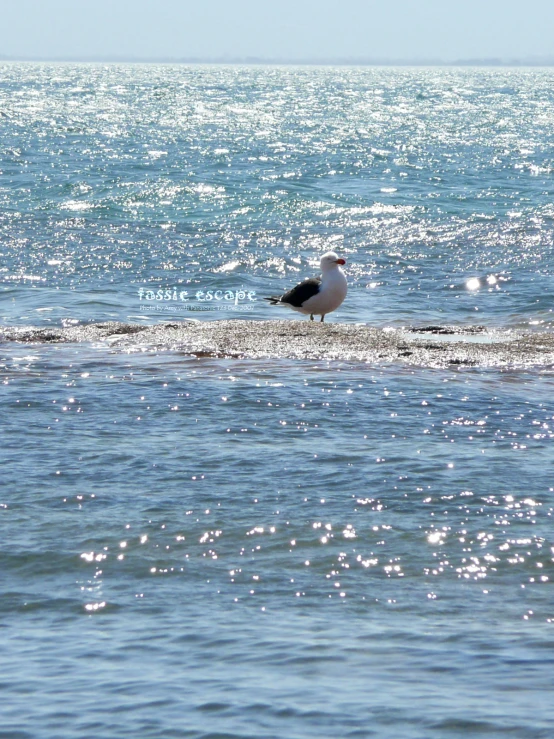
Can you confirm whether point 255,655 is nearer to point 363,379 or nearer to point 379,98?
point 363,379

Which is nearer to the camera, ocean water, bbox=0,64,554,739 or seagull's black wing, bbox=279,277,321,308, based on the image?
ocean water, bbox=0,64,554,739

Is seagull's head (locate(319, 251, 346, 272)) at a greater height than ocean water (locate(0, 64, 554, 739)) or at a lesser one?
greater

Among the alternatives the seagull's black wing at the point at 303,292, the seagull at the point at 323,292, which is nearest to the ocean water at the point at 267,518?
the seagull at the point at 323,292

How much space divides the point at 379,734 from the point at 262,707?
59 centimetres

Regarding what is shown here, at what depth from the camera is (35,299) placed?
17.4 m

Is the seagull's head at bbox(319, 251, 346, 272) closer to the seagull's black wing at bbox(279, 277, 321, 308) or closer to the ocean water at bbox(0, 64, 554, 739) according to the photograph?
the seagull's black wing at bbox(279, 277, 321, 308)

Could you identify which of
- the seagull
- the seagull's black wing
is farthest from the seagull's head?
the seagull's black wing

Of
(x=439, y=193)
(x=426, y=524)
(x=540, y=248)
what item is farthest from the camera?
(x=439, y=193)

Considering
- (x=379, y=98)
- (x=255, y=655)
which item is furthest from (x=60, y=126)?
(x=255, y=655)

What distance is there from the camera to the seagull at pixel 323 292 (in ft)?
51.9

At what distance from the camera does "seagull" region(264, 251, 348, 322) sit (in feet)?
51.9

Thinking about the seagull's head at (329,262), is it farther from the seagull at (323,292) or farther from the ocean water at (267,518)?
the ocean water at (267,518)

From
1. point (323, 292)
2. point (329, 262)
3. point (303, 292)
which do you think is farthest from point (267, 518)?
point (329, 262)

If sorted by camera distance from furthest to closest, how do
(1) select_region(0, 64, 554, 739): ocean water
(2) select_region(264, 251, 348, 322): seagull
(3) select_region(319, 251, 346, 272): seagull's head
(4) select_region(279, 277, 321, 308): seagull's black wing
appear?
(3) select_region(319, 251, 346, 272): seagull's head
(4) select_region(279, 277, 321, 308): seagull's black wing
(2) select_region(264, 251, 348, 322): seagull
(1) select_region(0, 64, 554, 739): ocean water
